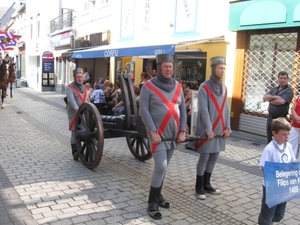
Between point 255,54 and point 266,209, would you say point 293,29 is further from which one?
point 266,209

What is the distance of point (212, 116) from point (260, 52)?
16.4 ft

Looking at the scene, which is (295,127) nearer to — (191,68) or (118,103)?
(118,103)

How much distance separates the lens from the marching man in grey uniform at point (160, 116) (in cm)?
371

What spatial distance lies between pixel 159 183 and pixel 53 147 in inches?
152

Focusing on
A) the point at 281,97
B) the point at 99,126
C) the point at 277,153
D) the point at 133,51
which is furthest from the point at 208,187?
the point at 133,51

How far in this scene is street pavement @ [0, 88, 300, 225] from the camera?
12.4 ft

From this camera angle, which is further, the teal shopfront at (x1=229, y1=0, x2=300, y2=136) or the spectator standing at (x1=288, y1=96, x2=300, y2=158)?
the teal shopfront at (x1=229, y1=0, x2=300, y2=136)

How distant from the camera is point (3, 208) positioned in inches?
154

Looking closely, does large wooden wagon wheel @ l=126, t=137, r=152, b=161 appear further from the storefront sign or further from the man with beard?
the storefront sign

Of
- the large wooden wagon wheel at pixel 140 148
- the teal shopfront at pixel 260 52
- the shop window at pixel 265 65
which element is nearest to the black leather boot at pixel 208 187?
the large wooden wagon wheel at pixel 140 148

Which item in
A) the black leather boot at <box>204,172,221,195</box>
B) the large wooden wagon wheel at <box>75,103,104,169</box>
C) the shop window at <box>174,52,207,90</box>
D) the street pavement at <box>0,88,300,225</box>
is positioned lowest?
the street pavement at <box>0,88,300,225</box>

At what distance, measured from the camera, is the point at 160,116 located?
373cm

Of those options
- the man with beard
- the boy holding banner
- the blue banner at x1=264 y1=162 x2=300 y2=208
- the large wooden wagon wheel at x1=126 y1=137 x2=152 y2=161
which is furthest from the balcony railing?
the blue banner at x1=264 y1=162 x2=300 y2=208

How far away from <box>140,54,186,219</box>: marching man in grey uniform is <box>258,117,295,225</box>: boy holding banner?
1.00m
